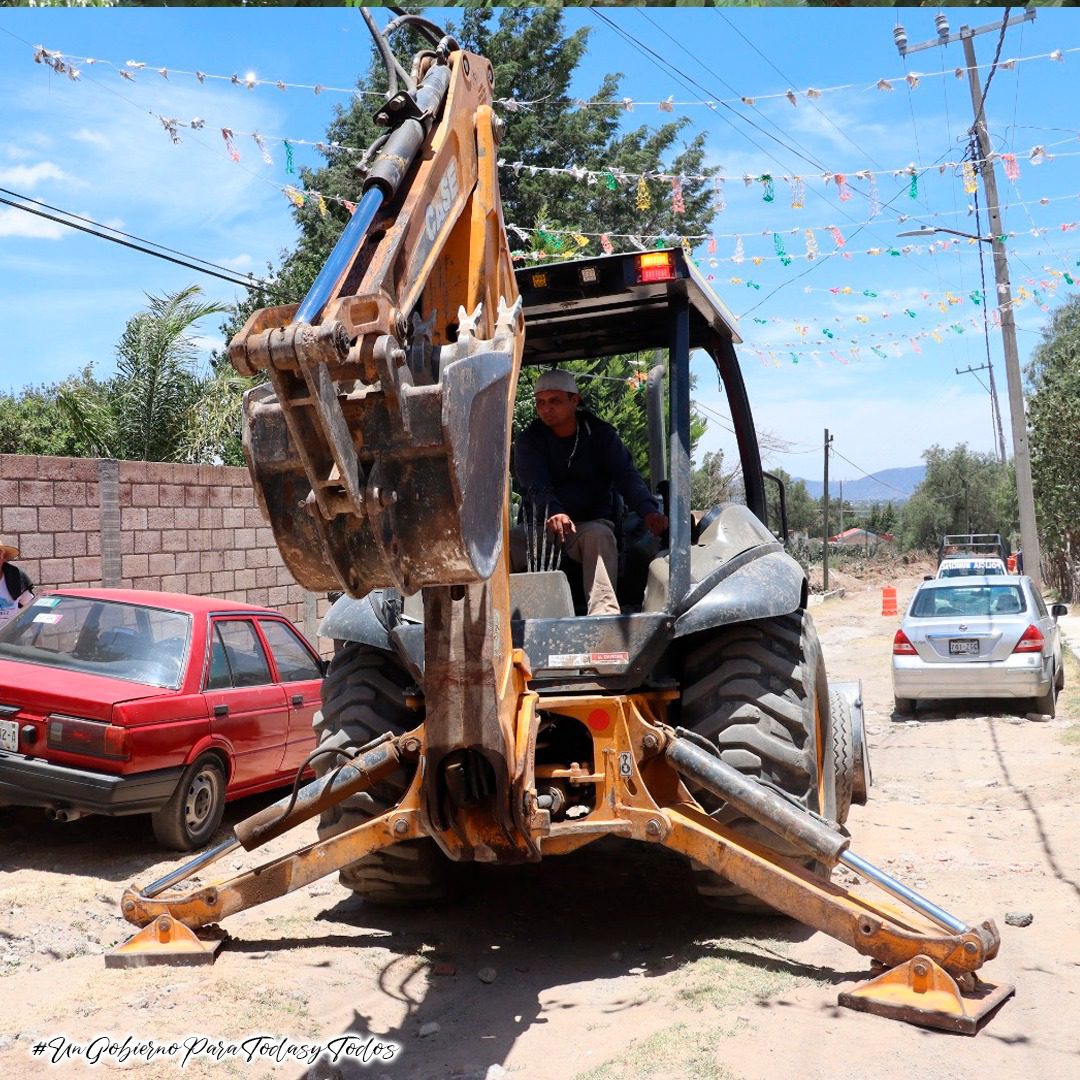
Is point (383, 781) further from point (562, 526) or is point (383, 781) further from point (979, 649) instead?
point (979, 649)

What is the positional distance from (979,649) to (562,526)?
899cm

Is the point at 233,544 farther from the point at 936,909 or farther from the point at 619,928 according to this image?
the point at 936,909

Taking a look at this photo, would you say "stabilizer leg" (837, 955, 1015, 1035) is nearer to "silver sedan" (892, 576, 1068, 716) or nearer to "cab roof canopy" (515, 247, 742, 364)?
"cab roof canopy" (515, 247, 742, 364)

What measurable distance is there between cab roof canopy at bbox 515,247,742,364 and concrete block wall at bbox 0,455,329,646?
490 centimetres

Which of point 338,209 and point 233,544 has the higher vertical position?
point 338,209

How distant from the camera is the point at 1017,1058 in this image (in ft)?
13.7

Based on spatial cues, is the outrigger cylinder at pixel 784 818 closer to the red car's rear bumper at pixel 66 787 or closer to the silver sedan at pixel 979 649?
the red car's rear bumper at pixel 66 787

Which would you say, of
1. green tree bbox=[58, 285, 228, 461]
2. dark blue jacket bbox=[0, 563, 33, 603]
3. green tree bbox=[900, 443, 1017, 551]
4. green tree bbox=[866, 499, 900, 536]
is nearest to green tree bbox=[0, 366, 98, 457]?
green tree bbox=[58, 285, 228, 461]

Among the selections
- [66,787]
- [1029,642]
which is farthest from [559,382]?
[1029,642]

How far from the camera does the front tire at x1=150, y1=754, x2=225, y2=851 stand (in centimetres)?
738

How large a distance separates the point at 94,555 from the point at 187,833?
14.9ft

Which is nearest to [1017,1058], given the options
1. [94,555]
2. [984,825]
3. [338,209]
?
[984,825]

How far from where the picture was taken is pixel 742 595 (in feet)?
17.6

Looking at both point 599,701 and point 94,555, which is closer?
point 599,701
